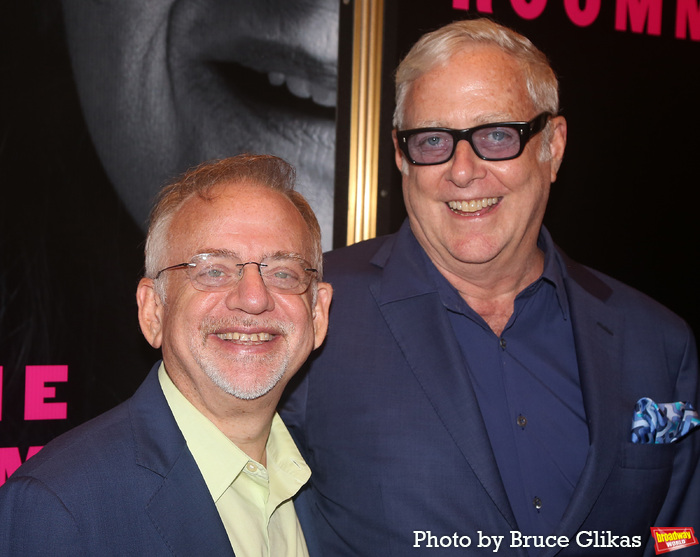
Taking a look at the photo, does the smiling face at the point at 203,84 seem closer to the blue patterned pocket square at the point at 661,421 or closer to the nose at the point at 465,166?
the nose at the point at 465,166

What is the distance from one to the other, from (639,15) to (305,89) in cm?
168

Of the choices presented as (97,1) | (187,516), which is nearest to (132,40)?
(97,1)

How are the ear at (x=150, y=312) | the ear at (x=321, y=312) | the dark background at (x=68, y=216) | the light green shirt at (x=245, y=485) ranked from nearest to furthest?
1. the light green shirt at (x=245, y=485)
2. the ear at (x=150, y=312)
3. the ear at (x=321, y=312)
4. the dark background at (x=68, y=216)

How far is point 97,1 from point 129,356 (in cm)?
121

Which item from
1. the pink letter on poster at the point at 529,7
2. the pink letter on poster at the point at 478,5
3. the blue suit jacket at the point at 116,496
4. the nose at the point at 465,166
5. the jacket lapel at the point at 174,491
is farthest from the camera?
the pink letter on poster at the point at 529,7

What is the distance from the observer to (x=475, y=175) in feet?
6.78

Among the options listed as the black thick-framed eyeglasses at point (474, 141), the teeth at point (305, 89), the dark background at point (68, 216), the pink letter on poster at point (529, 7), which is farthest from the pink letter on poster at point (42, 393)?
the pink letter on poster at point (529, 7)

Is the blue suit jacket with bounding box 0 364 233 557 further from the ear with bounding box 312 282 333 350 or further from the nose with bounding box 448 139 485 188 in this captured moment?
the nose with bounding box 448 139 485 188

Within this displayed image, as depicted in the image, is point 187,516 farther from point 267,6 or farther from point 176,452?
point 267,6

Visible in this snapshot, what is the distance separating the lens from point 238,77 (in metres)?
2.77

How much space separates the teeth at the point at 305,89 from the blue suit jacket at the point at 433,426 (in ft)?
2.79

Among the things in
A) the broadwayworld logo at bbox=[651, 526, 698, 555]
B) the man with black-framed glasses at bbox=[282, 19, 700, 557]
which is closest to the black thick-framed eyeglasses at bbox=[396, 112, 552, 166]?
the man with black-framed glasses at bbox=[282, 19, 700, 557]

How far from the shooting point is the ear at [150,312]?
179 cm

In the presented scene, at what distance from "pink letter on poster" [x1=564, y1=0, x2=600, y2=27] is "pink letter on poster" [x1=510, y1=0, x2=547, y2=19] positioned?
0.40 ft
